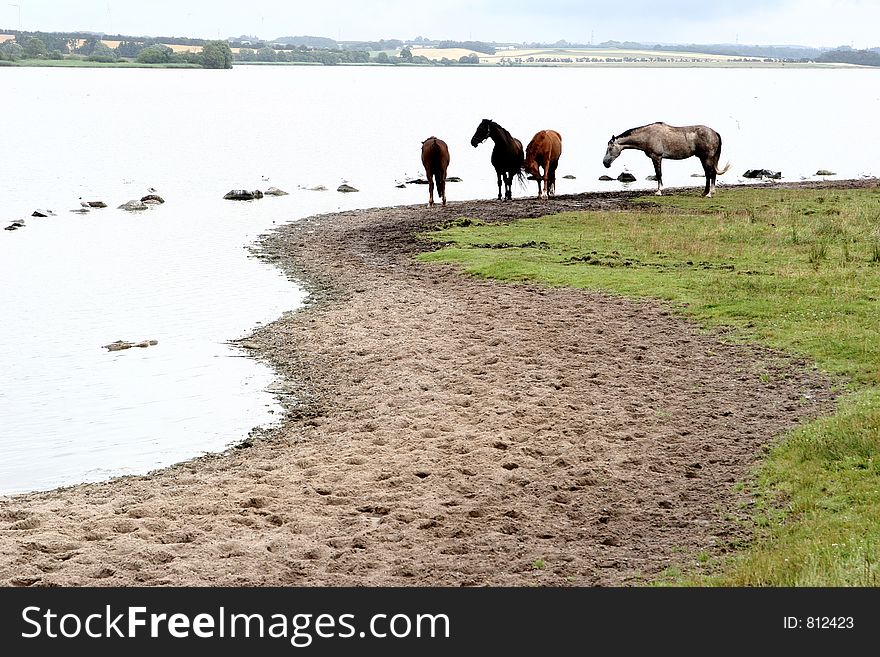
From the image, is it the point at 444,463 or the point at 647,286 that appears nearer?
the point at 444,463

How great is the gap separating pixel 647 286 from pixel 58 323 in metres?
10.0

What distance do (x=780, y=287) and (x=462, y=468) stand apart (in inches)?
336

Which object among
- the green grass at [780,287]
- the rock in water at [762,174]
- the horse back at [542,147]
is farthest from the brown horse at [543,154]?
the rock in water at [762,174]

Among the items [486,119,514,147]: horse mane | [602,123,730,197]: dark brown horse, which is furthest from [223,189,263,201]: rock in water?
[602,123,730,197]: dark brown horse

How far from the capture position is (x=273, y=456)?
36.7 feet

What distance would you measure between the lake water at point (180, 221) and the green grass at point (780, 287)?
571 centimetres

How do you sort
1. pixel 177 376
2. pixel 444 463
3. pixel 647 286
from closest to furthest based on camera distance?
pixel 444 463
pixel 177 376
pixel 647 286

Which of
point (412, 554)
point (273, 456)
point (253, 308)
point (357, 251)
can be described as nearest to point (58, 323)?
point (253, 308)

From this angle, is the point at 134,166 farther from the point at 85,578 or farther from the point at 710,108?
the point at 710,108

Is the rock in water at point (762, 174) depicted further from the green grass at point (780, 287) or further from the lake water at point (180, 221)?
the green grass at point (780, 287)

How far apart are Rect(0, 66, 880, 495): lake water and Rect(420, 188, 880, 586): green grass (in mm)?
5706

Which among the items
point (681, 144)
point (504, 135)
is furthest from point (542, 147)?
point (681, 144)

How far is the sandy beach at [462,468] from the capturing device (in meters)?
8.12

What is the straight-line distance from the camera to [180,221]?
32.3m
